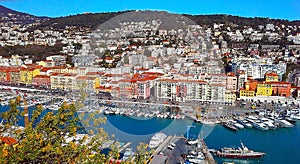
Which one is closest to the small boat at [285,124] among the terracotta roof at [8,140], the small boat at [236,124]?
the small boat at [236,124]

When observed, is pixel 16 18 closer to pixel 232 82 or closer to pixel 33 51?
pixel 33 51

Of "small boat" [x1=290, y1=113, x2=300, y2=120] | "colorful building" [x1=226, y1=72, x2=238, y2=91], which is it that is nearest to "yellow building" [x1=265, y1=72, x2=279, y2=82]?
"colorful building" [x1=226, y1=72, x2=238, y2=91]

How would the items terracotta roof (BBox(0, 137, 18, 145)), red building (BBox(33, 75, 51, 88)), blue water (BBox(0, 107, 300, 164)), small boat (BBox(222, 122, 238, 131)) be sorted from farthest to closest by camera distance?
1. red building (BBox(33, 75, 51, 88))
2. small boat (BBox(222, 122, 238, 131))
3. blue water (BBox(0, 107, 300, 164))
4. terracotta roof (BBox(0, 137, 18, 145))

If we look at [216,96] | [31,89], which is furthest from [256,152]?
[31,89]

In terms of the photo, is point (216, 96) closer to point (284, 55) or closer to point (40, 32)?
point (284, 55)

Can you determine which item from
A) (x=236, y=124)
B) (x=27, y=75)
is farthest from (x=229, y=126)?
(x=27, y=75)

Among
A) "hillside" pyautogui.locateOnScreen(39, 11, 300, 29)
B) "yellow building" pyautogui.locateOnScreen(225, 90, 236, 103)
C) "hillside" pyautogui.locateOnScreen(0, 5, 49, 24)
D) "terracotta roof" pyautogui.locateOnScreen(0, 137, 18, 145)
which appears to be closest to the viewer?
"terracotta roof" pyautogui.locateOnScreen(0, 137, 18, 145)

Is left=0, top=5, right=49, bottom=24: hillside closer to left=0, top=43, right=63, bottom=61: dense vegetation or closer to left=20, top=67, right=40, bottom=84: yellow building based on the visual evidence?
left=0, top=43, right=63, bottom=61: dense vegetation
